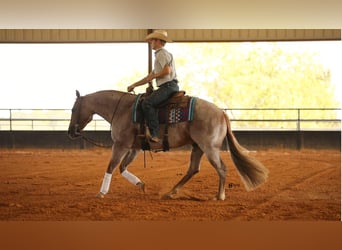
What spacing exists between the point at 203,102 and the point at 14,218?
1.37 metres

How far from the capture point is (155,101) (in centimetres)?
333

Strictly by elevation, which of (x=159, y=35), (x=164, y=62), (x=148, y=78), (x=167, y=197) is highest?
(x=159, y=35)

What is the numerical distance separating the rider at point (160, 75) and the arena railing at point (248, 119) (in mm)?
385

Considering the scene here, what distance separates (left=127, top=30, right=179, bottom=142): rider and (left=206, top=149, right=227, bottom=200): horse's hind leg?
0.48 metres

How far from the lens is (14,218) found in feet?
9.60

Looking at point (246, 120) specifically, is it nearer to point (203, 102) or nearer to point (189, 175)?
point (203, 102)

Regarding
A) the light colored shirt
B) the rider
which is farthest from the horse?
the light colored shirt

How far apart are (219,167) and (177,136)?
0.37 meters

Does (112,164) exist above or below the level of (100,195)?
above

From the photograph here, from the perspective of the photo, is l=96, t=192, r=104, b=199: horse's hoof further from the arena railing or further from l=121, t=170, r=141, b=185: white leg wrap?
the arena railing

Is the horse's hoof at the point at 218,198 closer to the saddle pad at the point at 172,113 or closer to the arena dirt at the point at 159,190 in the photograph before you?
the arena dirt at the point at 159,190

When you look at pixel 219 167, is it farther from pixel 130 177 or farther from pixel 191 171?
pixel 130 177

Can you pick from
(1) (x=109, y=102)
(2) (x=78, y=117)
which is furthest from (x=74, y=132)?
(1) (x=109, y=102)

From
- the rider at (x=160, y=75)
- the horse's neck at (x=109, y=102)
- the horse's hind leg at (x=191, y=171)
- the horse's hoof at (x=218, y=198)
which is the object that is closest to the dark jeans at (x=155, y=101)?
the rider at (x=160, y=75)
